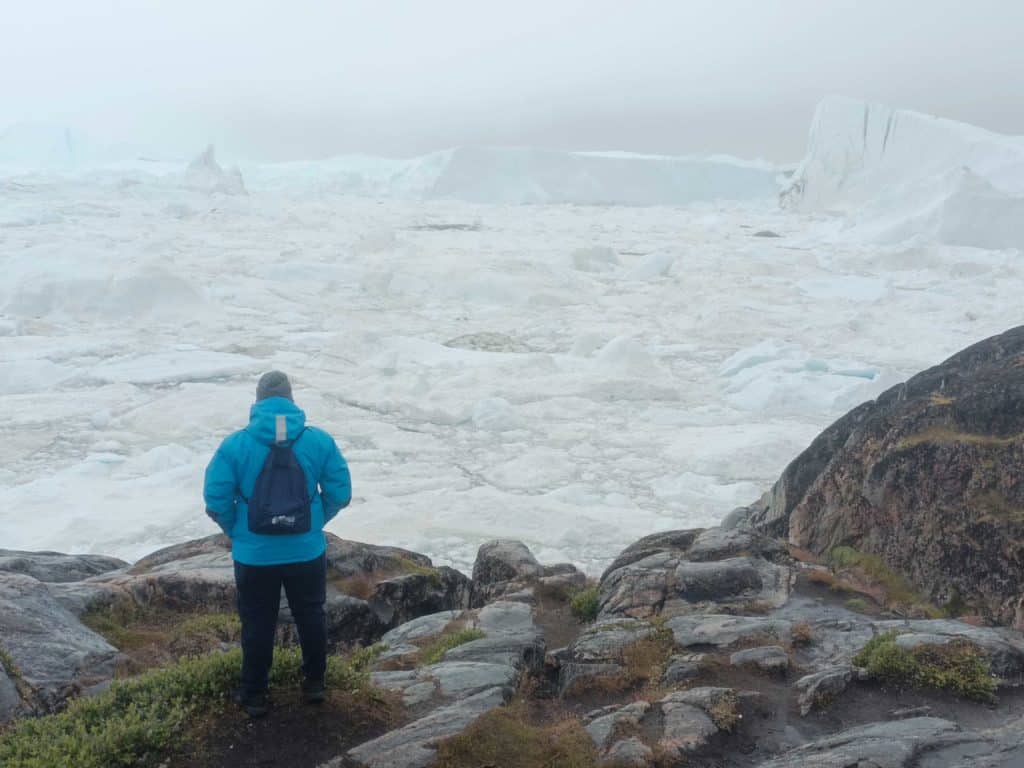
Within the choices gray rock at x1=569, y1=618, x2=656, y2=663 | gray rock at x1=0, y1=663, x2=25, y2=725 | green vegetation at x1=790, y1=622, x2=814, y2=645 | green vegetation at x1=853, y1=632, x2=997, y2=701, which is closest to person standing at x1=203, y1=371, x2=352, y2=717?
gray rock at x1=0, y1=663, x2=25, y2=725

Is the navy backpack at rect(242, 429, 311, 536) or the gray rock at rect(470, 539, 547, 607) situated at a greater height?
the navy backpack at rect(242, 429, 311, 536)

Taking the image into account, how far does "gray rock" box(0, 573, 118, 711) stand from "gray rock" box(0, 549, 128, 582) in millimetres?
2124

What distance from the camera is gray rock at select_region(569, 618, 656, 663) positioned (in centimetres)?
566

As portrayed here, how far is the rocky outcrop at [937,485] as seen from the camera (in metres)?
7.01

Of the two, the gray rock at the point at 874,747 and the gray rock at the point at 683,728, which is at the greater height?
the gray rock at the point at 874,747

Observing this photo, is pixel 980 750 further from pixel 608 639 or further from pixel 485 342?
pixel 485 342

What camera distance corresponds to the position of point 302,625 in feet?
14.3

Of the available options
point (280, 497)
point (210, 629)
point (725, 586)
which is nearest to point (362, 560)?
point (210, 629)

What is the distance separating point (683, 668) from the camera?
5.31 m

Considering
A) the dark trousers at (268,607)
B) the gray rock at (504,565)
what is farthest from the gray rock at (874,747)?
the gray rock at (504,565)

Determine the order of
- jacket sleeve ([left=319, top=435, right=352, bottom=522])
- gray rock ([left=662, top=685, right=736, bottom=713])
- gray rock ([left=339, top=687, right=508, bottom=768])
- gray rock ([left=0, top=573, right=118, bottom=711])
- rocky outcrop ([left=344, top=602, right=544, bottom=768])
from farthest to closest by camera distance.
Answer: gray rock ([left=0, top=573, right=118, bottom=711])
gray rock ([left=662, top=685, right=736, bottom=713])
jacket sleeve ([left=319, top=435, right=352, bottom=522])
rocky outcrop ([left=344, top=602, right=544, bottom=768])
gray rock ([left=339, top=687, right=508, bottom=768])

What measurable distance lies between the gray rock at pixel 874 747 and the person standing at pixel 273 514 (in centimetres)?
220

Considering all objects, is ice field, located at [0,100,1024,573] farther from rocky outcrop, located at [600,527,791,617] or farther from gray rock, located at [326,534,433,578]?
rocky outcrop, located at [600,527,791,617]

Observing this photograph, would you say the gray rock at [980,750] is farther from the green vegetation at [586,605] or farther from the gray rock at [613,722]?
the green vegetation at [586,605]
